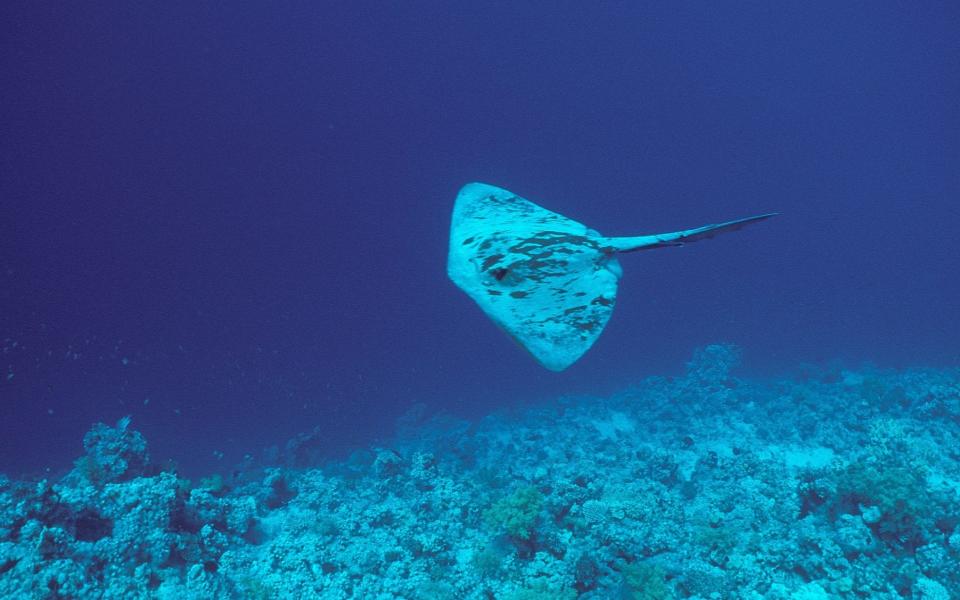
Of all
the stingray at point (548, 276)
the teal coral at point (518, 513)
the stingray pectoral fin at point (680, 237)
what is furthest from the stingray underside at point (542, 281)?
the teal coral at point (518, 513)

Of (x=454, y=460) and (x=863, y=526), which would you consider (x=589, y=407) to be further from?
(x=863, y=526)

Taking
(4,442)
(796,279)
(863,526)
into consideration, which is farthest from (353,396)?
(796,279)

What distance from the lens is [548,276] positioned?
4.12 m

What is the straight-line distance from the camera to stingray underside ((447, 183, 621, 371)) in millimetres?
3463

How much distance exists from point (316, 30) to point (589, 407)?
53.7 m

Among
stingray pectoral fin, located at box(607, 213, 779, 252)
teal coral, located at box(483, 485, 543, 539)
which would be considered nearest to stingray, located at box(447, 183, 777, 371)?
stingray pectoral fin, located at box(607, 213, 779, 252)

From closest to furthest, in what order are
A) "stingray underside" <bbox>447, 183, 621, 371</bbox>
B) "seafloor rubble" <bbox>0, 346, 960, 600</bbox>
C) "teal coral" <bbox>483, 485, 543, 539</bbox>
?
"stingray underside" <bbox>447, 183, 621, 371</bbox>
"seafloor rubble" <bbox>0, 346, 960, 600</bbox>
"teal coral" <bbox>483, 485, 543, 539</bbox>

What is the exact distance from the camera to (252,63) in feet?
148

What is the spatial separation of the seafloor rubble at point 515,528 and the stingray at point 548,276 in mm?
2409

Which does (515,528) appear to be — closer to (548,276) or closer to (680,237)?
(548,276)

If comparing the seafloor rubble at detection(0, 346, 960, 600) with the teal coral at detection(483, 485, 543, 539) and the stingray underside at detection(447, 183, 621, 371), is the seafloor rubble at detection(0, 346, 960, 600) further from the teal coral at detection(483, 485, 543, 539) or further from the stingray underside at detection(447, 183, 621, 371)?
the stingray underside at detection(447, 183, 621, 371)

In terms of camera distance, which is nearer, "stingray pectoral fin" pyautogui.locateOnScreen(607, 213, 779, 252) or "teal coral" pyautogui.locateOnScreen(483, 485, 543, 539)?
"stingray pectoral fin" pyautogui.locateOnScreen(607, 213, 779, 252)

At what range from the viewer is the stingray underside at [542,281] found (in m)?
3.46

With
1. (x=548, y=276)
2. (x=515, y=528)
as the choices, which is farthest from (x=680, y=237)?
(x=515, y=528)
